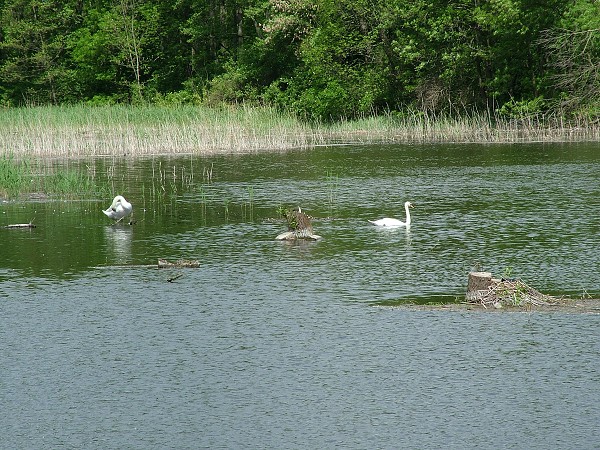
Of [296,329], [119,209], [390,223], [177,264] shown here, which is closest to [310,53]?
[119,209]

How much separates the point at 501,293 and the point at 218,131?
74.5 feet

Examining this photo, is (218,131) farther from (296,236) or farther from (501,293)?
(501,293)

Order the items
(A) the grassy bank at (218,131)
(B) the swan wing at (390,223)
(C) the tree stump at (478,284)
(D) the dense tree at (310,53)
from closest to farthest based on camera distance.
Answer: (C) the tree stump at (478,284) < (B) the swan wing at (390,223) < (A) the grassy bank at (218,131) < (D) the dense tree at (310,53)

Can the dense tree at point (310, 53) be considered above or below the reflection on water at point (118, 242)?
above

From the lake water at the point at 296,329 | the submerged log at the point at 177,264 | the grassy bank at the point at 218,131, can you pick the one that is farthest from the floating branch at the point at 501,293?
the grassy bank at the point at 218,131

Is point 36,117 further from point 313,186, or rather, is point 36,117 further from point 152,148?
point 313,186

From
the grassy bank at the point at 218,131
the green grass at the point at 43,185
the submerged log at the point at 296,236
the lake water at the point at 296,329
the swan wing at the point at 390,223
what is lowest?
the lake water at the point at 296,329

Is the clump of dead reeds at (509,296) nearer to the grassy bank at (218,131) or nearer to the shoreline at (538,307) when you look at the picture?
the shoreline at (538,307)

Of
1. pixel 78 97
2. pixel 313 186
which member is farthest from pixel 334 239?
pixel 78 97

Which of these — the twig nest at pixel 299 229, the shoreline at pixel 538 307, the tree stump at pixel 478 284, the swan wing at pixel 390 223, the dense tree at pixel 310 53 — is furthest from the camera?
the dense tree at pixel 310 53

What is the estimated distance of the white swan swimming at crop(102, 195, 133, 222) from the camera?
1822 cm

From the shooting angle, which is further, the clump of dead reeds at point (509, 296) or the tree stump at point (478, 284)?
the tree stump at point (478, 284)

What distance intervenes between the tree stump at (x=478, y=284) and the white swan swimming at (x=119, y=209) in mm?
8295

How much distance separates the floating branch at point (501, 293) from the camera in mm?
11469
